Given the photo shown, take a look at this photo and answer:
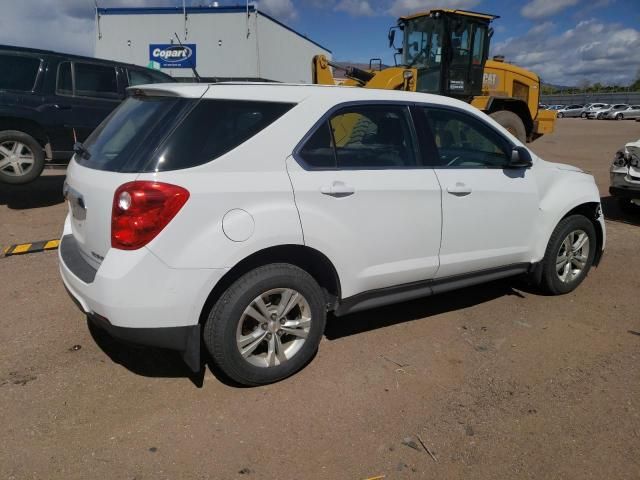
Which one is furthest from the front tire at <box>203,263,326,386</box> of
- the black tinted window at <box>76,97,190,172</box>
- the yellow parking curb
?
the yellow parking curb

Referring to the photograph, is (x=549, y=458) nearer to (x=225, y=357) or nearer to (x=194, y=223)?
(x=225, y=357)

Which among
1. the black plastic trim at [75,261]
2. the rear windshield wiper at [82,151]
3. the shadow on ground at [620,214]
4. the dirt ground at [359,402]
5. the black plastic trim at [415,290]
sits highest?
the rear windshield wiper at [82,151]

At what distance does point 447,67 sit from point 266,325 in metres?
8.50

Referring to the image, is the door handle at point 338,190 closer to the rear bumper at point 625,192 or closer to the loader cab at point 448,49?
the rear bumper at point 625,192

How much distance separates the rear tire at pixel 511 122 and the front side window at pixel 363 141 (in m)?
7.97

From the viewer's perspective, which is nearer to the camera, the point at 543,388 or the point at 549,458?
the point at 549,458

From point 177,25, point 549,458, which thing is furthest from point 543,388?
point 177,25

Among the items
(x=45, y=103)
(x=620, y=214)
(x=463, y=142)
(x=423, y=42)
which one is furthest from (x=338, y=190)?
(x=423, y=42)

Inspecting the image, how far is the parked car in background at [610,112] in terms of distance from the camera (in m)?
45.7

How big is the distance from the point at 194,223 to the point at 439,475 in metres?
1.71

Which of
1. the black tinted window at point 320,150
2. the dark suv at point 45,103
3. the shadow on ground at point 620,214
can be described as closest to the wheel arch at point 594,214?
the black tinted window at point 320,150

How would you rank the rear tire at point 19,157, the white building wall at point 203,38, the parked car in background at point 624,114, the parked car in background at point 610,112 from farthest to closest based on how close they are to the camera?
the parked car in background at point 610,112 → the parked car in background at point 624,114 → the white building wall at point 203,38 → the rear tire at point 19,157

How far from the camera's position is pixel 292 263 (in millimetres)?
3031

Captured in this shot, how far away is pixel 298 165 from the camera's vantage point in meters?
2.91
